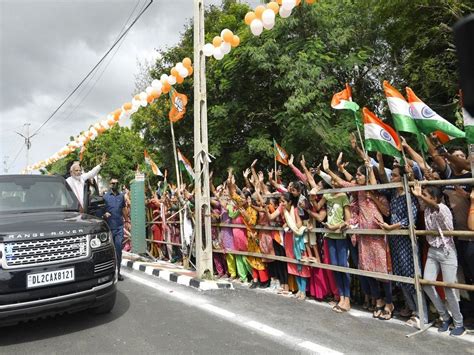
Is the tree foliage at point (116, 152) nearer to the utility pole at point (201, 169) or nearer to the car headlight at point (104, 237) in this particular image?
the utility pole at point (201, 169)

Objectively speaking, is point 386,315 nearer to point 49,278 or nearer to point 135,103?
point 49,278

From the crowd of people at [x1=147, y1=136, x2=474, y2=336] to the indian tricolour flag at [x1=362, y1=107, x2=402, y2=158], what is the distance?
0.51 feet

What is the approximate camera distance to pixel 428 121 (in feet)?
16.2

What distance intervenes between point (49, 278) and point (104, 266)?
0.69 m

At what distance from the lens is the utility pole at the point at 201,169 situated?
7.57 metres

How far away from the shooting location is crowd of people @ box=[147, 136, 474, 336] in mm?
4691

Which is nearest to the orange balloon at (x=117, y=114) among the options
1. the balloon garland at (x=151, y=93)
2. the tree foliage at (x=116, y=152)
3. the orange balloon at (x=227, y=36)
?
the balloon garland at (x=151, y=93)

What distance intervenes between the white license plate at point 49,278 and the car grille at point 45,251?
0.40 ft

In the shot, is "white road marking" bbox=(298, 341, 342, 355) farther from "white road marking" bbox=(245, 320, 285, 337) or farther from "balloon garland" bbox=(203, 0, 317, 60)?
"balloon garland" bbox=(203, 0, 317, 60)

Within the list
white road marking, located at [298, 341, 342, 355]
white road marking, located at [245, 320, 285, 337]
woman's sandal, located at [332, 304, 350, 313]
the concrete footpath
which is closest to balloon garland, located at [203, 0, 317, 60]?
the concrete footpath

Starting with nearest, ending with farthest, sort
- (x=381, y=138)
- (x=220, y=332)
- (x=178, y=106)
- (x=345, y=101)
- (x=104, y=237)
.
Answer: (x=220, y=332) → (x=104, y=237) → (x=381, y=138) → (x=345, y=101) → (x=178, y=106)

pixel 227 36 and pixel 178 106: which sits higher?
pixel 227 36

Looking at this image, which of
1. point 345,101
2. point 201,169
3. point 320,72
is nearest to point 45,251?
point 201,169

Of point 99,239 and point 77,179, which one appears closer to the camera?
point 99,239
